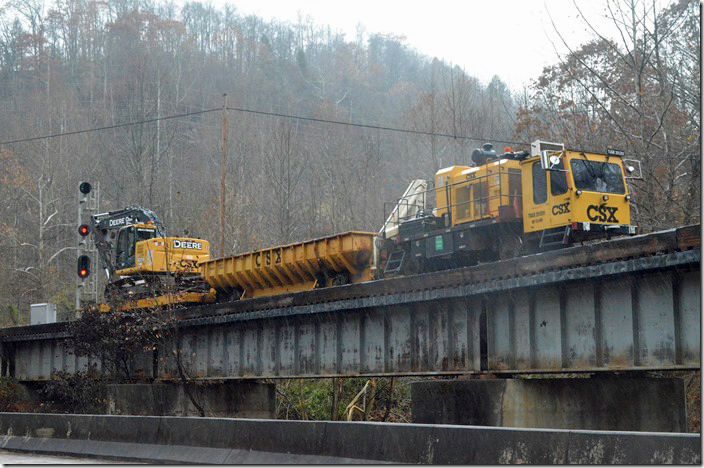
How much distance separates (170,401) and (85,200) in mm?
11103

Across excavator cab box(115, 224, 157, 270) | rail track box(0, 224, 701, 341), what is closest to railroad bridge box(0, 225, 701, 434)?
rail track box(0, 224, 701, 341)

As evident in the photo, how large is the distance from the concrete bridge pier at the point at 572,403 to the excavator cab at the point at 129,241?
63.9ft

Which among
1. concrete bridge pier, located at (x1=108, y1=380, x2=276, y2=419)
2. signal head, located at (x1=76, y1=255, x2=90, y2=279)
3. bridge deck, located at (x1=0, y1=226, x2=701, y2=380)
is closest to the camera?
bridge deck, located at (x1=0, y1=226, x2=701, y2=380)

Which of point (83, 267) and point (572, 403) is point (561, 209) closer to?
point (572, 403)

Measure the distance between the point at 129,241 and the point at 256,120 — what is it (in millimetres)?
45715

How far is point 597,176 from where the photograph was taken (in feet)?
70.2

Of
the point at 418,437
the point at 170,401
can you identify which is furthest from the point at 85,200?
the point at 418,437

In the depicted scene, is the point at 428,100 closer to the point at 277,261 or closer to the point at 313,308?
the point at 277,261

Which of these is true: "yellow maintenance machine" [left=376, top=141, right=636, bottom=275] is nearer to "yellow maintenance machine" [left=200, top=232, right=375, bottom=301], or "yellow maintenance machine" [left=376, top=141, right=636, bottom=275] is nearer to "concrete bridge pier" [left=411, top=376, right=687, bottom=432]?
"yellow maintenance machine" [left=200, top=232, right=375, bottom=301]

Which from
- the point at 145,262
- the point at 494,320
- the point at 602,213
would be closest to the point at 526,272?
the point at 494,320

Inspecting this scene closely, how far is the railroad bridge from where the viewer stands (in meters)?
14.2

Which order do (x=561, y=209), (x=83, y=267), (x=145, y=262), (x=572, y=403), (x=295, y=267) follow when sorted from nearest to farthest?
(x=572, y=403), (x=561, y=209), (x=295, y=267), (x=83, y=267), (x=145, y=262)

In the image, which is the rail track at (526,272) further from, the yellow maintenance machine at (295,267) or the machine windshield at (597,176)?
the machine windshield at (597,176)

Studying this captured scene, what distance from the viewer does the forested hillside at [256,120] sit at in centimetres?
3102
